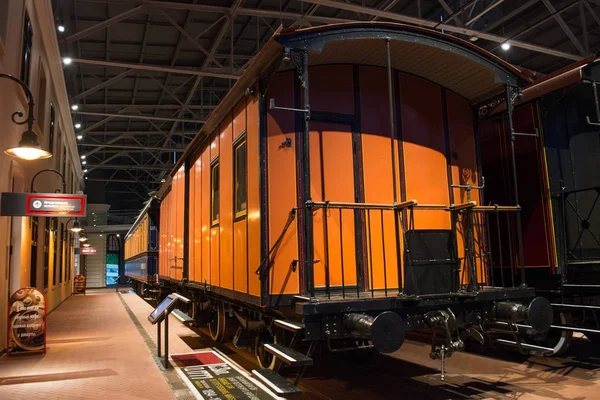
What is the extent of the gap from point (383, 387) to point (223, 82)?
16.5 meters

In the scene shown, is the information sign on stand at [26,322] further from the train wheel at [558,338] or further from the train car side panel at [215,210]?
the train wheel at [558,338]

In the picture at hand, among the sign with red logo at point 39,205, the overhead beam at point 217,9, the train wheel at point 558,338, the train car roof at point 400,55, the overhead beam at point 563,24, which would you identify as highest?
the overhead beam at point 217,9

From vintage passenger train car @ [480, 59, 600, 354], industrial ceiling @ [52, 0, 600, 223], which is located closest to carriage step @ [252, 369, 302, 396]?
vintage passenger train car @ [480, 59, 600, 354]

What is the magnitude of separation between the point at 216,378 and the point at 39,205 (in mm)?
3851

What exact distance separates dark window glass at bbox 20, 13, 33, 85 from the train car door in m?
6.20

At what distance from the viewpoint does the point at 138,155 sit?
34.7 meters

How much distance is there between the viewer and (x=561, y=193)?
6875 millimetres

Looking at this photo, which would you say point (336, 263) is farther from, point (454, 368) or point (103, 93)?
point (103, 93)

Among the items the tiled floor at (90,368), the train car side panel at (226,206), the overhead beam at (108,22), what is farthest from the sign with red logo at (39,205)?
the overhead beam at (108,22)

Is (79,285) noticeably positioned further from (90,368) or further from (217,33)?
(90,368)

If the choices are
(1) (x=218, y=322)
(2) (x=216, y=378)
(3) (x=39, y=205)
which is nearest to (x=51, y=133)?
(3) (x=39, y=205)

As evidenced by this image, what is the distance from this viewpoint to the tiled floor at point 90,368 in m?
5.61

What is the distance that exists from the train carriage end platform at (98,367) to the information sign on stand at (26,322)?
0.65ft

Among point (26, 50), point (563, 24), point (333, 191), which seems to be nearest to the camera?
point (333, 191)
